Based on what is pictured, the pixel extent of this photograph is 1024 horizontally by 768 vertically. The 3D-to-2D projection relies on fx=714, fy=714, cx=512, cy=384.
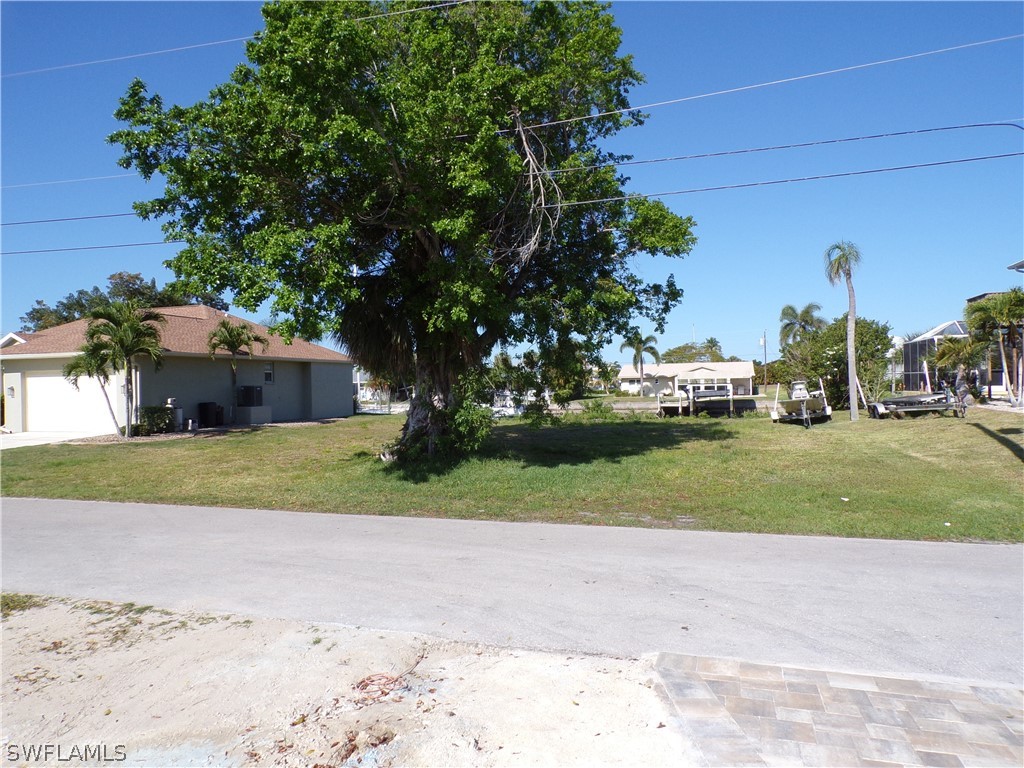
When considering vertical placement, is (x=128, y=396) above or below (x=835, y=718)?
above

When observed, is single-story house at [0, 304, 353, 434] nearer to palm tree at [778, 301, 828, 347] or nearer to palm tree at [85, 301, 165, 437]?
palm tree at [85, 301, 165, 437]

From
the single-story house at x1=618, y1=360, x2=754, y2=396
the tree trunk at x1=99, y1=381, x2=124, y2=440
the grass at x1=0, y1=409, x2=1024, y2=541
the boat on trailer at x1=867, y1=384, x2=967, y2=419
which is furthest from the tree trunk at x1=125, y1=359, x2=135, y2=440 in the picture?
the single-story house at x1=618, y1=360, x2=754, y2=396

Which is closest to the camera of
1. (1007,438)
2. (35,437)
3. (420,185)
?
(420,185)

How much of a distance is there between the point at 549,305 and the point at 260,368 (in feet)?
64.7

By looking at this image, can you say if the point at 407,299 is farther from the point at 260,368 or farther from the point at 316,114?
the point at 260,368

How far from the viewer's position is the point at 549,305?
1475 cm

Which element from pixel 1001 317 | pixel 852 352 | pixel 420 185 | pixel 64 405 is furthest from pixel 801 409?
pixel 64 405

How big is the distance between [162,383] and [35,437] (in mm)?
4379

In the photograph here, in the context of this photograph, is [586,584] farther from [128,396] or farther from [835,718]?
[128,396]

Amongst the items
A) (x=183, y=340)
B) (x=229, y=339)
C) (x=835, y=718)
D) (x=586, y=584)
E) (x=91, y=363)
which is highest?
(x=183, y=340)

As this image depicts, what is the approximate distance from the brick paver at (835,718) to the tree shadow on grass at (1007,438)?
1204 centimetres

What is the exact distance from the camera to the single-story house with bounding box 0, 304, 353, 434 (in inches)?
993

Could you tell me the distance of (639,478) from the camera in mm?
13734

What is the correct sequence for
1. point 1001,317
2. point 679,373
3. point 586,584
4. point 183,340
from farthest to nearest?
point 679,373, point 183,340, point 1001,317, point 586,584
